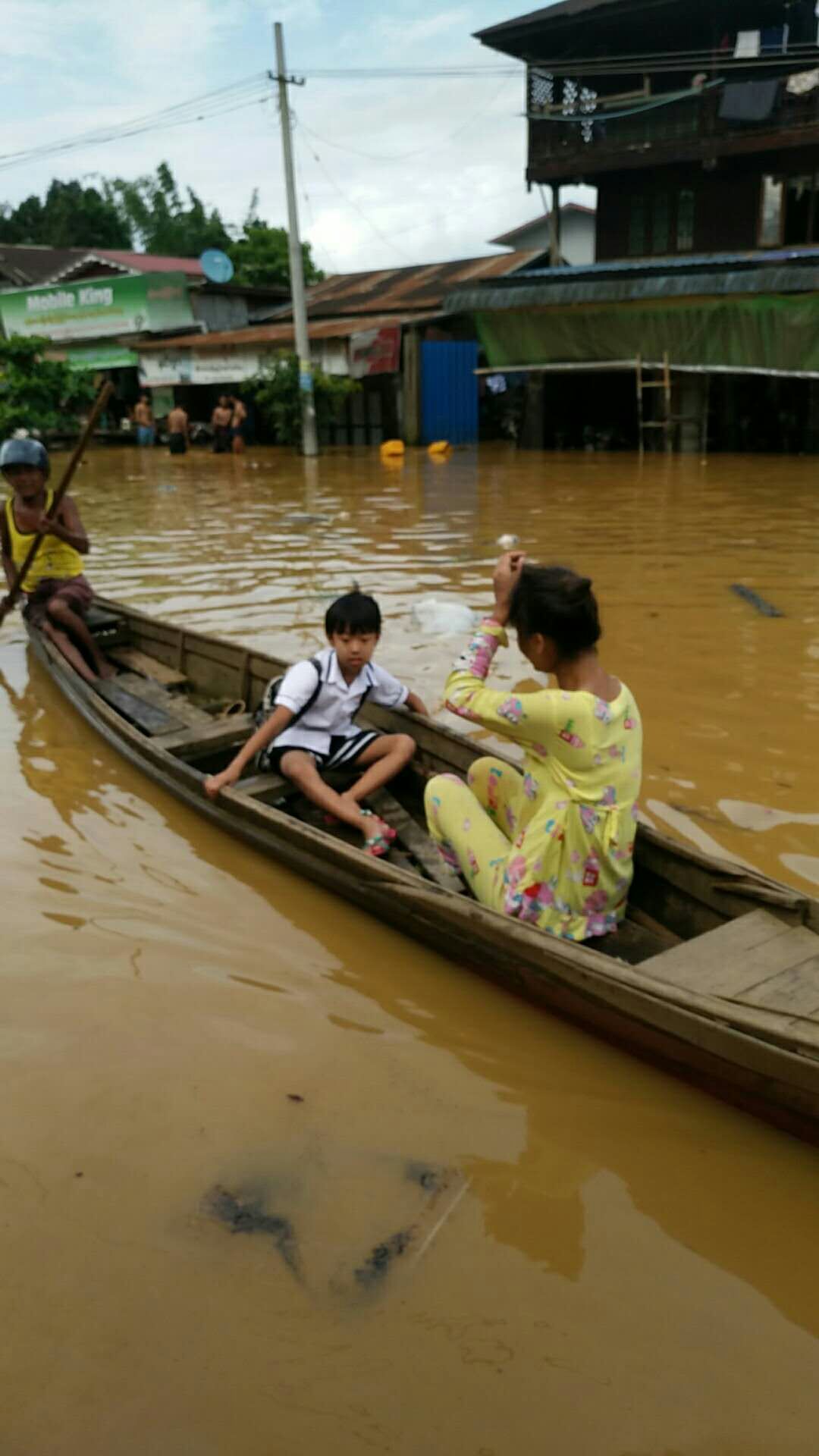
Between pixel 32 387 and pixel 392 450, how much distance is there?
346 inches

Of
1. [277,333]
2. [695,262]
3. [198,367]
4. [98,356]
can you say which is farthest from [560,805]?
[98,356]

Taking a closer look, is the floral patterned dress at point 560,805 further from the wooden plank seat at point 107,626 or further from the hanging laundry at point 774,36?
the hanging laundry at point 774,36

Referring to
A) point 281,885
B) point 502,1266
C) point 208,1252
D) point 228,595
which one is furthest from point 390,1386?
point 228,595

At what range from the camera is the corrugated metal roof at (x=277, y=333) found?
67.7ft

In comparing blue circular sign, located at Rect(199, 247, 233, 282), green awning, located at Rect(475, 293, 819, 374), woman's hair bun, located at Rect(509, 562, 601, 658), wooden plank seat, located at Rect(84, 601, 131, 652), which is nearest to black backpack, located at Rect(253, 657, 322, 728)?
woman's hair bun, located at Rect(509, 562, 601, 658)

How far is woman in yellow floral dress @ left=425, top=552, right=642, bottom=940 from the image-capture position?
9.15 ft

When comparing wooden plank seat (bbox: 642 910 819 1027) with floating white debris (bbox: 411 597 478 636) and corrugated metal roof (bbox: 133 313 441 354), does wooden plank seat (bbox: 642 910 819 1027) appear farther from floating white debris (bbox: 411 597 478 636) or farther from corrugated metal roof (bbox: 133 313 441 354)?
corrugated metal roof (bbox: 133 313 441 354)

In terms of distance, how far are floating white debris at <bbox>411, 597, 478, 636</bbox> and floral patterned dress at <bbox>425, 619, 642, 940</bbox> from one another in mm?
4069

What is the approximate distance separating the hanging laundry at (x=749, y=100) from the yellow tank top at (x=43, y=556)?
16.5 m

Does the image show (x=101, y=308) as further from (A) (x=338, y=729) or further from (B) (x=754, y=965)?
(B) (x=754, y=965)

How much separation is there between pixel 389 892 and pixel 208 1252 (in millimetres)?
1325

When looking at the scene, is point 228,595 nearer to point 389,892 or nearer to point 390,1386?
point 389,892

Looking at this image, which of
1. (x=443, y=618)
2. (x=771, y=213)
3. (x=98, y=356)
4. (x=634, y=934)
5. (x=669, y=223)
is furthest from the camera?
(x=98, y=356)

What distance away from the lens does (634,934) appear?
3.22 metres
